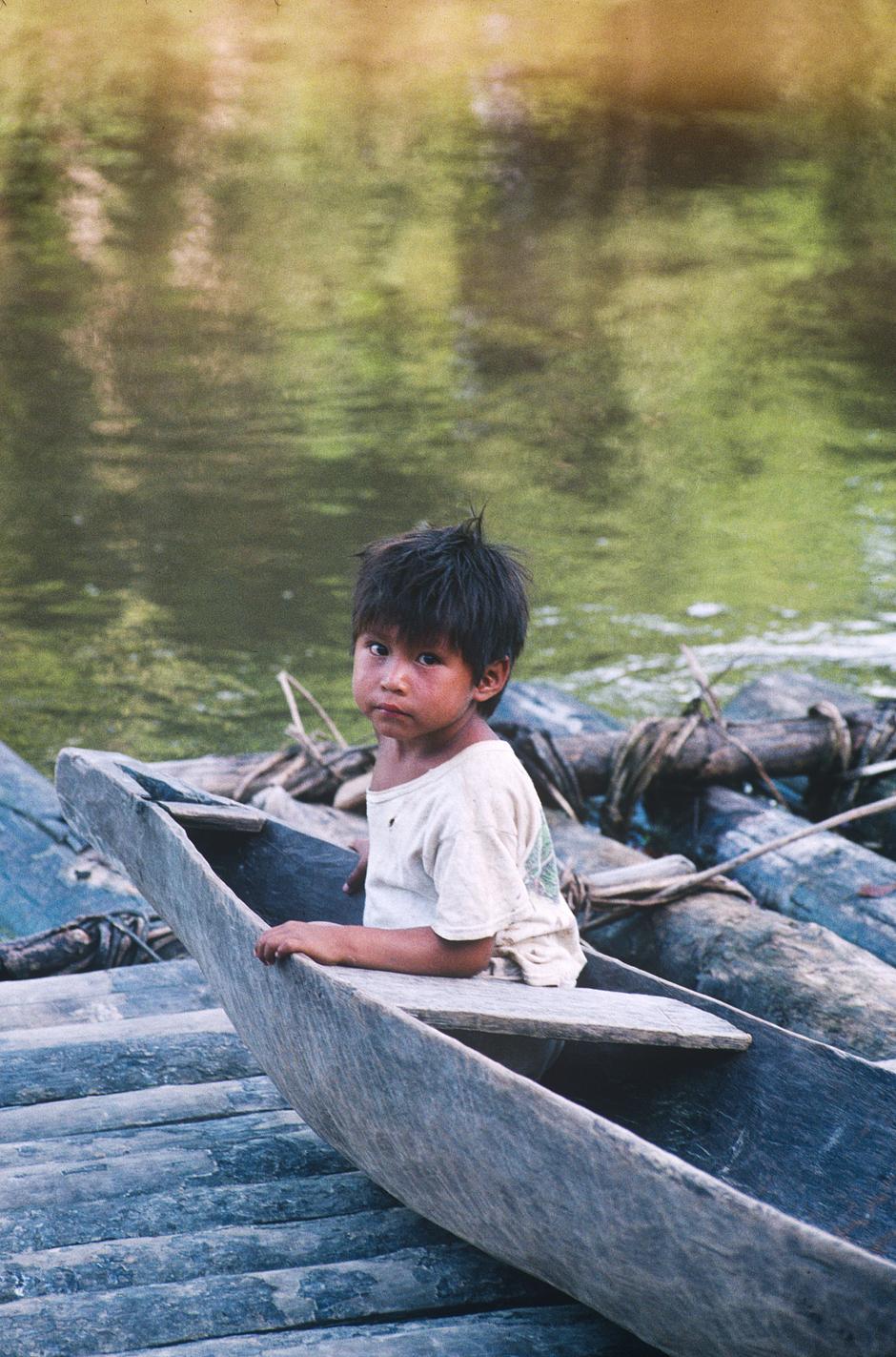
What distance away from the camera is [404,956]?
2.17 metres

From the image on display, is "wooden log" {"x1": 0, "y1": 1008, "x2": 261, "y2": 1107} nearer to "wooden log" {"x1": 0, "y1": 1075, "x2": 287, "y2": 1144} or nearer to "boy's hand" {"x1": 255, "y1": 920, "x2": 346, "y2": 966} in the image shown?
"wooden log" {"x1": 0, "y1": 1075, "x2": 287, "y2": 1144}

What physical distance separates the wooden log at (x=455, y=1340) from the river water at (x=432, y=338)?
463 centimetres

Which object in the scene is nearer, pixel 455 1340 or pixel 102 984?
pixel 455 1340

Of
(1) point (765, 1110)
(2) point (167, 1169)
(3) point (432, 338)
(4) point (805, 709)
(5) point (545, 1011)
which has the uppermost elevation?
(5) point (545, 1011)

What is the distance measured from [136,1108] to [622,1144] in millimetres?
1102

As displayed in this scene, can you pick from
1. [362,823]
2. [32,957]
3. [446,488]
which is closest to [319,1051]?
[32,957]

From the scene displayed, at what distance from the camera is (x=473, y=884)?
2143 millimetres

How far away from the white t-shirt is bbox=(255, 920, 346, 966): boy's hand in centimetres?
14

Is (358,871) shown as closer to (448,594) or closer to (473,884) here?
(473,884)

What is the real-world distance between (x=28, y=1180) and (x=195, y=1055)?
536 mm

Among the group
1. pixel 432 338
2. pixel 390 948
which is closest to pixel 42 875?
pixel 390 948

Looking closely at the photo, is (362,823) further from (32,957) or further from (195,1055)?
(195,1055)

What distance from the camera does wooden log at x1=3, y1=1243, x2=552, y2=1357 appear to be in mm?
1876

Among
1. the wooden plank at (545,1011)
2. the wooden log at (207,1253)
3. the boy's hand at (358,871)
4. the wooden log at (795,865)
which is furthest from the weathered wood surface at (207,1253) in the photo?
the wooden log at (795,865)
